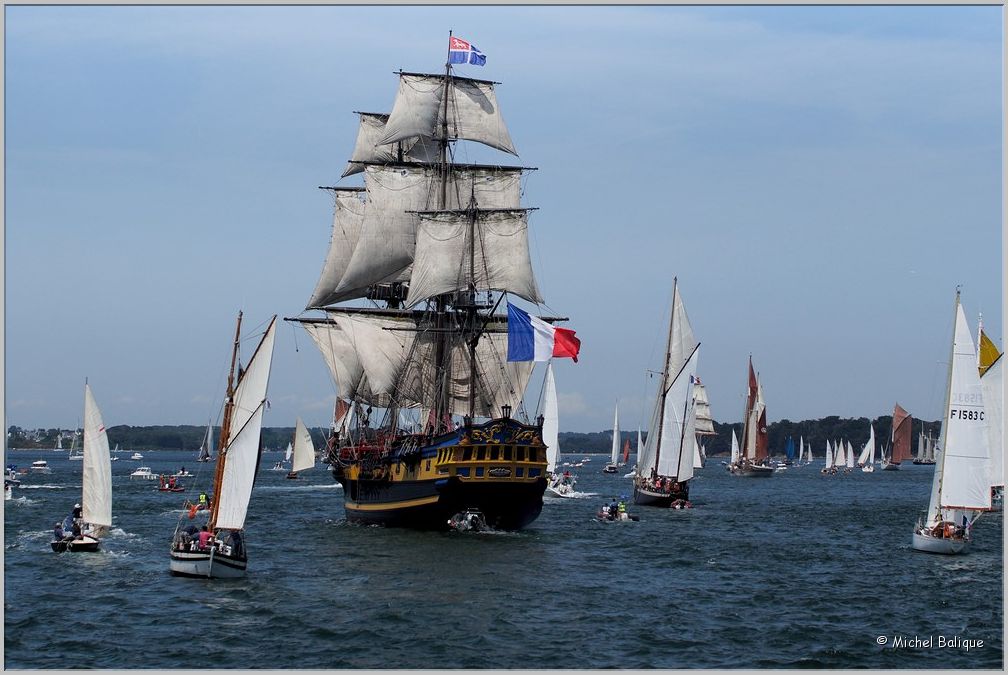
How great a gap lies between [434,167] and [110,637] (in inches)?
2262

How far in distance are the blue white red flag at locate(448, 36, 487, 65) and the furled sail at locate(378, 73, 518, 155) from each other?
5.61 m

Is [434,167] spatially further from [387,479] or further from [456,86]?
[387,479]

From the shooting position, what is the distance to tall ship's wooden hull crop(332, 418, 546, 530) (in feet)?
224

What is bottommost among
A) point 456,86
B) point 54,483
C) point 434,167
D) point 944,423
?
point 54,483

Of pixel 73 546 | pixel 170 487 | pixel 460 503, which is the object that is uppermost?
pixel 460 503

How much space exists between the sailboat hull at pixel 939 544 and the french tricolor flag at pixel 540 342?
63.1 ft

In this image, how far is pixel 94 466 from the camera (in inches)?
2319

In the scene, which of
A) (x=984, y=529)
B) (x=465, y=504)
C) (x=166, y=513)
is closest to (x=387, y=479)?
(x=465, y=504)

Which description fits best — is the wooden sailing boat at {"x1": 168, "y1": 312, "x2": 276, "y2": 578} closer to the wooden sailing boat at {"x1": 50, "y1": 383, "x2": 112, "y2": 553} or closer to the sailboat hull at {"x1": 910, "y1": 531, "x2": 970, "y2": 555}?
the wooden sailing boat at {"x1": 50, "y1": 383, "x2": 112, "y2": 553}

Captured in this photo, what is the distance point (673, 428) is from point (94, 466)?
1963 inches

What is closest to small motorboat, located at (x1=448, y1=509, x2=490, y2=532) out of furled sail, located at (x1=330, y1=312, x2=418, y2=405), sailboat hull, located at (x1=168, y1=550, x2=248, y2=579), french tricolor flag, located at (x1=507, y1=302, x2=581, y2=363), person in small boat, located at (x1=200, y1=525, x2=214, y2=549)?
french tricolor flag, located at (x1=507, y1=302, x2=581, y2=363)

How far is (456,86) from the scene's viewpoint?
91875mm

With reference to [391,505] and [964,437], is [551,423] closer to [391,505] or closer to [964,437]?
[391,505]

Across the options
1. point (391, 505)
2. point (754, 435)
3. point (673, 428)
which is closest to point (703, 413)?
point (754, 435)
